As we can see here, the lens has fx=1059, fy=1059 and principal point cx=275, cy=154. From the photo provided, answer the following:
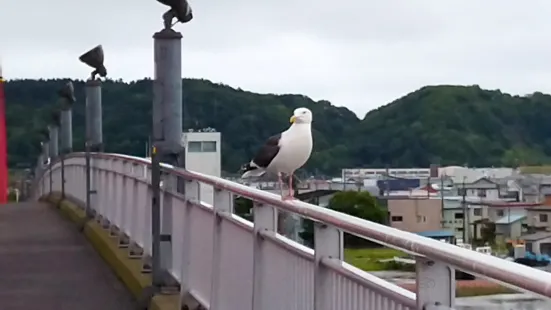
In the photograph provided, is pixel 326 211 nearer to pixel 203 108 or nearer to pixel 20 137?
pixel 203 108

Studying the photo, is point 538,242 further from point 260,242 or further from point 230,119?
point 230,119

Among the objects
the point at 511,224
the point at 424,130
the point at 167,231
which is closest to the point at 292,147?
the point at 511,224

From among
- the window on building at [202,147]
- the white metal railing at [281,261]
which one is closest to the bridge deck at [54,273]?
the white metal railing at [281,261]

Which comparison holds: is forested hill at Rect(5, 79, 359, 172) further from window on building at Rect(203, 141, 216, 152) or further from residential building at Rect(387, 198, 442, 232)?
residential building at Rect(387, 198, 442, 232)

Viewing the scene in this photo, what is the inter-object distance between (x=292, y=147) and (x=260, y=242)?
576mm

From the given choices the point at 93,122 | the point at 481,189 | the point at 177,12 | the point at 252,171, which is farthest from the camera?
the point at 93,122

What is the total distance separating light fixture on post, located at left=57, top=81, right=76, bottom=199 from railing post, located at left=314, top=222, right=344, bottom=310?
66.5 feet

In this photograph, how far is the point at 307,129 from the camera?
6.04 m

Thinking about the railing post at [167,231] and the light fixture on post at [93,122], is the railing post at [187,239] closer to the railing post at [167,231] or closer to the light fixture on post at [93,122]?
the railing post at [167,231]

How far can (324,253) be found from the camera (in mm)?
4629

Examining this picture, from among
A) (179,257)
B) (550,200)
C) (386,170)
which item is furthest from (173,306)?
(550,200)

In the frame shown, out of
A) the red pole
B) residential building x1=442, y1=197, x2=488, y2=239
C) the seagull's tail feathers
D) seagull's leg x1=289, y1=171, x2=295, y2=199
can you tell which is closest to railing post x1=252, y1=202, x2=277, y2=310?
seagull's leg x1=289, y1=171, x2=295, y2=199

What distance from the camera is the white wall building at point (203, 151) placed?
9.65 meters

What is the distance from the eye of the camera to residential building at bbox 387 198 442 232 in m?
5.90
